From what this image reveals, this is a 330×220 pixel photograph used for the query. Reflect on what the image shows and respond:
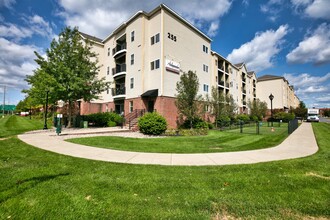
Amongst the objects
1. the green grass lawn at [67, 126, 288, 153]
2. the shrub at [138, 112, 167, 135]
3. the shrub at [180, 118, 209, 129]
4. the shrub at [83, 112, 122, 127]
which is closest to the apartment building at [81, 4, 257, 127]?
the shrub at [83, 112, 122, 127]

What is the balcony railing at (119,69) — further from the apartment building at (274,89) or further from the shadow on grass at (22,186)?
the apartment building at (274,89)

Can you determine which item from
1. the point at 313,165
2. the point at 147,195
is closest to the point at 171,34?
the point at 313,165

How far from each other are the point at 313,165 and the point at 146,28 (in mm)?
22185

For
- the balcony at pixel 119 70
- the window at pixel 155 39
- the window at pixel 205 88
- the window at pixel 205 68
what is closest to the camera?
the window at pixel 155 39

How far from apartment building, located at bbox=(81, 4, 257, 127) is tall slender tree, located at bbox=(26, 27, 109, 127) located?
4.07 metres

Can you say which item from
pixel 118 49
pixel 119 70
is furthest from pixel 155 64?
pixel 118 49

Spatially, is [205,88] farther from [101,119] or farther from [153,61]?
[101,119]

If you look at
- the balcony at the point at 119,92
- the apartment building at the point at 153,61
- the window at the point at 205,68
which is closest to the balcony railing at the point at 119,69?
the apartment building at the point at 153,61

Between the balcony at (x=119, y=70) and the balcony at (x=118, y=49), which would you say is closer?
the balcony at (x=119, y=70)

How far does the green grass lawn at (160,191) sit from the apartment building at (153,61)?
14.6 m

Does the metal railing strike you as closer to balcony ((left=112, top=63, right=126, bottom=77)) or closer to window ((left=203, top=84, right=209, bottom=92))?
balcony ((left=112, top=63, right=126, bottom=77))

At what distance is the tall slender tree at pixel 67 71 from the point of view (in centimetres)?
1822

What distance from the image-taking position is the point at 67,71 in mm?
18141

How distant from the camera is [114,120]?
2325 centimetres
